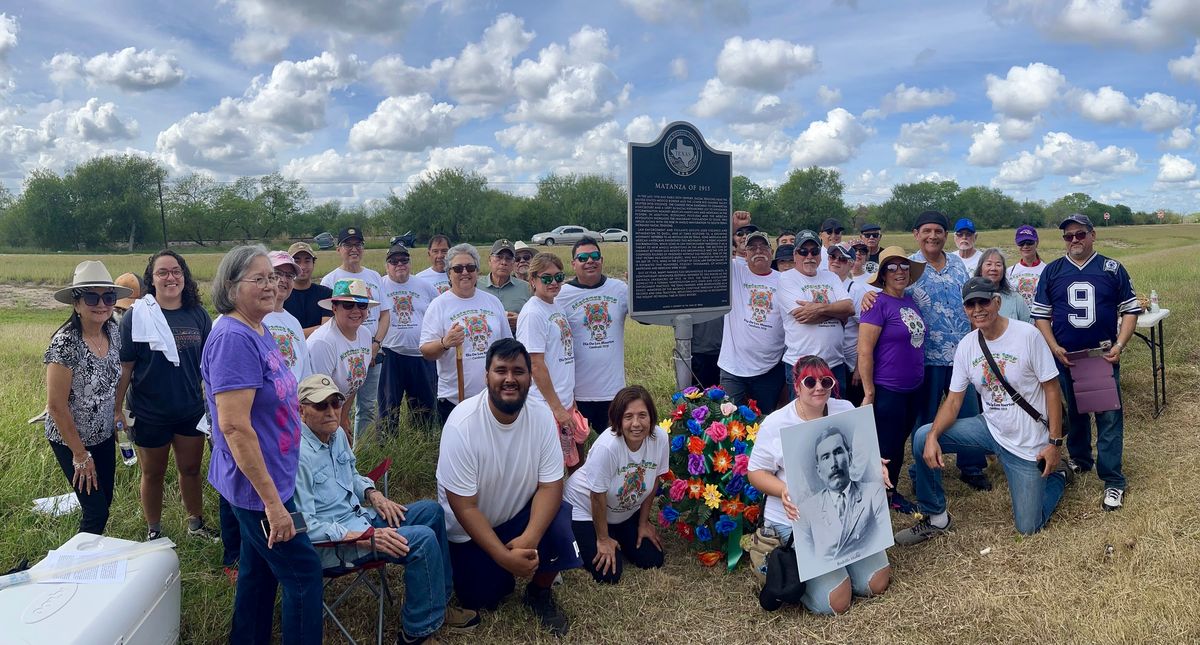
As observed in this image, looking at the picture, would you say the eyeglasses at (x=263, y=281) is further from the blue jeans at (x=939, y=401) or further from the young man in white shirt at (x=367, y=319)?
the blue jeans at (x=939, y=401)

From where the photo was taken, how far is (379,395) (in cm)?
648

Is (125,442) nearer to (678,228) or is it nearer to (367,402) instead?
(367,402)

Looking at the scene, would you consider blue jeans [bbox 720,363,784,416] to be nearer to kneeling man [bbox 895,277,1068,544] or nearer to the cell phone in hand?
kneeling man [bbox 895,277,1068,544]

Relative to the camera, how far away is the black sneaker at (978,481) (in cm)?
561

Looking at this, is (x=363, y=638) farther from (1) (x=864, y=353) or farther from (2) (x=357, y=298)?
(1) (x=864, y=353)

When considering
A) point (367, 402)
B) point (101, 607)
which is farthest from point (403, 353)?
point (101, 607)

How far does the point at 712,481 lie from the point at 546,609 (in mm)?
1460

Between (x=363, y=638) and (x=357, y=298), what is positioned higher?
(x=357, y=298)

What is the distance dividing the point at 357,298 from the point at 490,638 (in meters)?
Result: 2.50

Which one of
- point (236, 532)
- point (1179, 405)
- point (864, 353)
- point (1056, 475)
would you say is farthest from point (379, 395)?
point (1179, 405)

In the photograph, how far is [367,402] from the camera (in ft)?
19.5

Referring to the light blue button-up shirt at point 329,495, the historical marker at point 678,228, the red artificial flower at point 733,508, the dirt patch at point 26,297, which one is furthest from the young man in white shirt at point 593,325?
the dirt patch at point 26,297

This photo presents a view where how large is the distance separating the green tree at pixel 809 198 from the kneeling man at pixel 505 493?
77.8 metres

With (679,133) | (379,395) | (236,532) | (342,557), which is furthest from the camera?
(379,395)
